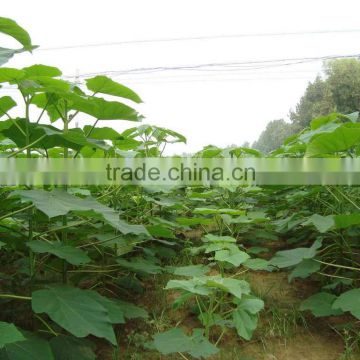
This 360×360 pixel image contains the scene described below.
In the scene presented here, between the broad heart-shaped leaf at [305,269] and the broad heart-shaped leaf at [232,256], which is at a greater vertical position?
the broad heart-shaped leaf at [232,256]

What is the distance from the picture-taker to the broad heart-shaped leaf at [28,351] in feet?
4.22

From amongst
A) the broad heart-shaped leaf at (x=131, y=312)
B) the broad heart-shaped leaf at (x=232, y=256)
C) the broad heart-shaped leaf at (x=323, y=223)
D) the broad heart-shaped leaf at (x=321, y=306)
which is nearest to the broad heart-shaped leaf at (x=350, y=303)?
the broad heart-shaped leaf at (x=321, y=306)

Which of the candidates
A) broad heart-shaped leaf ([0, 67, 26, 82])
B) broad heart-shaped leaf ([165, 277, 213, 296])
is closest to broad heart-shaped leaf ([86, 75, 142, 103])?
broad heart-shaped leaf ([0, 67, 26, 82])

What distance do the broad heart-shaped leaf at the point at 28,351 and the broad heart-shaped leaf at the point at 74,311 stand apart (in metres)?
0.13

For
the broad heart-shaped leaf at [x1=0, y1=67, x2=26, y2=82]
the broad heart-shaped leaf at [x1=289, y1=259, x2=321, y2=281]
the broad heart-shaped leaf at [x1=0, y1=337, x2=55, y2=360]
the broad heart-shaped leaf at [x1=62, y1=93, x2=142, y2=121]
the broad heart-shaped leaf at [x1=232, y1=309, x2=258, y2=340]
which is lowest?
the broad heart-shaped leaf at [x1=0, y1=337, x2=55, y2=360]

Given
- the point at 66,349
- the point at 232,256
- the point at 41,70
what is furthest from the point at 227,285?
the point at 41,70

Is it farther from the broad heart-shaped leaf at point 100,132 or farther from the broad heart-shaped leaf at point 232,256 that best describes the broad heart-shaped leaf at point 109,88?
the broad heart-shaped leaf at point 232,256

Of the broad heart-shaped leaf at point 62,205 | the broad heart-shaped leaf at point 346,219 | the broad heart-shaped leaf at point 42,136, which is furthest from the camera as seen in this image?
the broad heart-shaped leaf at point 346,219

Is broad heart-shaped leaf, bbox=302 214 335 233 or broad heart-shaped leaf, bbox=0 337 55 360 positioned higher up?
broad heart-shaped leaf, bbox=302 214 335 233

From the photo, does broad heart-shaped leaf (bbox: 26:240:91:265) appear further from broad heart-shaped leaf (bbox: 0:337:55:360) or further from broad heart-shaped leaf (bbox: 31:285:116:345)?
broad heart-shaped leaf (bbox: 0:337:55:360)

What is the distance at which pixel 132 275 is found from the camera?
2.25 meters

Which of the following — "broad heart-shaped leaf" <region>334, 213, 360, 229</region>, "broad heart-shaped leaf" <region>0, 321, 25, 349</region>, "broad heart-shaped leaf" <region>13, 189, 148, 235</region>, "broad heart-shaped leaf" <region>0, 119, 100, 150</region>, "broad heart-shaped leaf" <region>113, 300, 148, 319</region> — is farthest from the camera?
"broad heart-shaped leaf" <region>113, 300, 148, 319</region>

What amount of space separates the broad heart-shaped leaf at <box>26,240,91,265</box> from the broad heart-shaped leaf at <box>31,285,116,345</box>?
11cm

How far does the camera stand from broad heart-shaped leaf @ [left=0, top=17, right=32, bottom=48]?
48.1 inches
